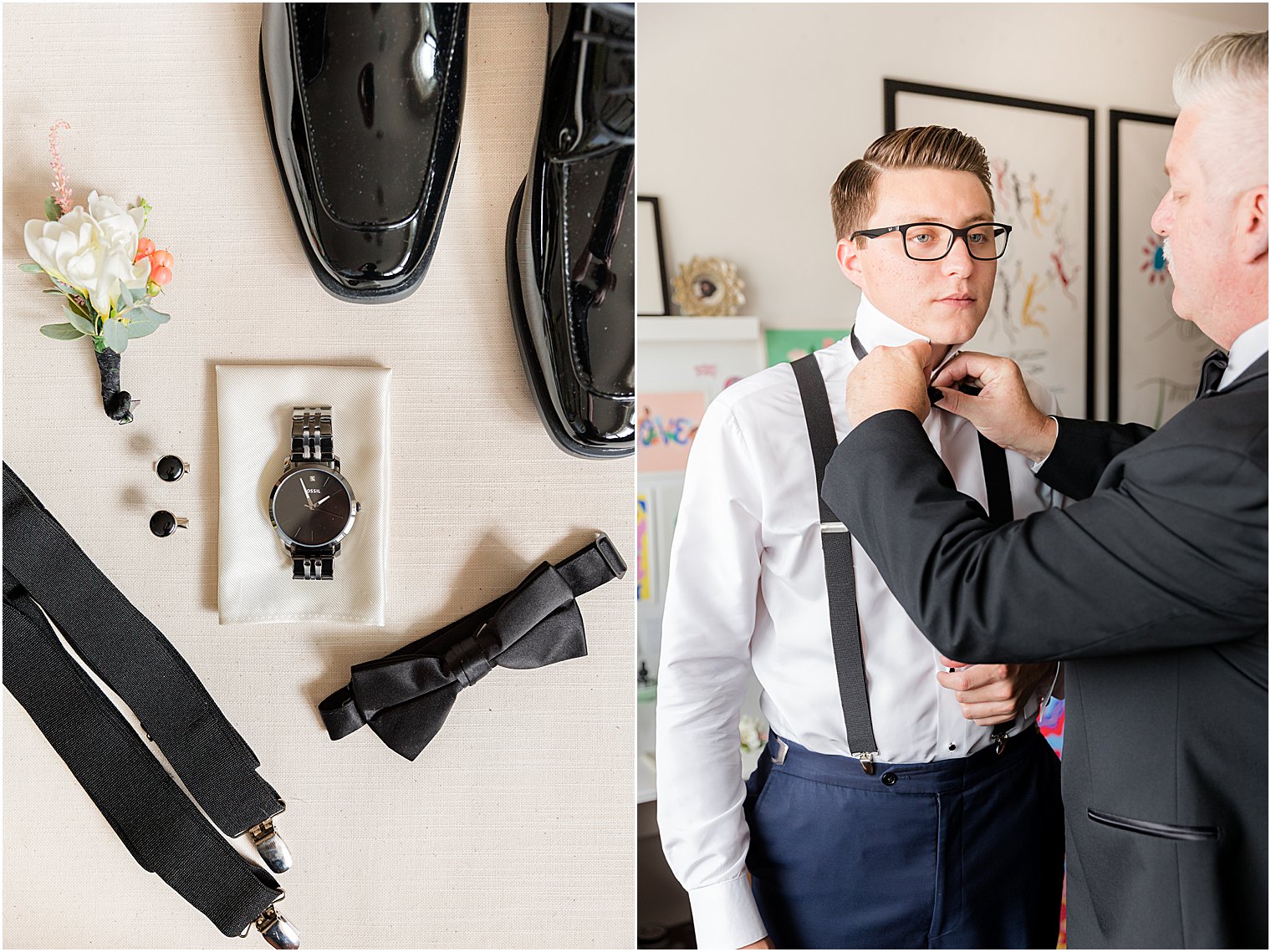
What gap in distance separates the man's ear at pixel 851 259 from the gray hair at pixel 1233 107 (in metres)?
0.27

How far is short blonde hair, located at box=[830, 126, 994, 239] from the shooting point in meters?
0.72

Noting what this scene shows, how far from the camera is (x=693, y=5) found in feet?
4.31

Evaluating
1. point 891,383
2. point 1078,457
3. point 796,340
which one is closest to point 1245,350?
point 1078,457

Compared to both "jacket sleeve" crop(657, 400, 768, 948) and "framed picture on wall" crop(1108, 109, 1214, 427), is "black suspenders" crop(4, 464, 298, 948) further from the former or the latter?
"framed picture on wall" crop(1108, 109, 1214, 427)

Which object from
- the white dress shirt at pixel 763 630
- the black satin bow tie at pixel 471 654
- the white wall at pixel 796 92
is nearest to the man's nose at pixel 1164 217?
the white dress shirt at pixel 763 630

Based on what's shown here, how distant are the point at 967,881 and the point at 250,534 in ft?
2.53

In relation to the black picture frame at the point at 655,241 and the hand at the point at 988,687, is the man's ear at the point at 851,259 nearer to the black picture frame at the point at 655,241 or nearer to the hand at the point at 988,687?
the hand at the point at 988,687

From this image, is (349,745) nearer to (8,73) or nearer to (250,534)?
(250,534)

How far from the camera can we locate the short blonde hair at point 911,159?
2.35ft

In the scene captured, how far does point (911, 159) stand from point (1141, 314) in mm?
1160

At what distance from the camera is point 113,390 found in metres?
0.80

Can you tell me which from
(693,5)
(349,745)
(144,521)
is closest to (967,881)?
(349,745)

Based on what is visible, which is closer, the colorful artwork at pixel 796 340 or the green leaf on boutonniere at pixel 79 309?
the green leaf on boutonniere at pixel 79 309

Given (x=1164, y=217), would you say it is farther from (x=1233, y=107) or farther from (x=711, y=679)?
(x=711, y=679)
